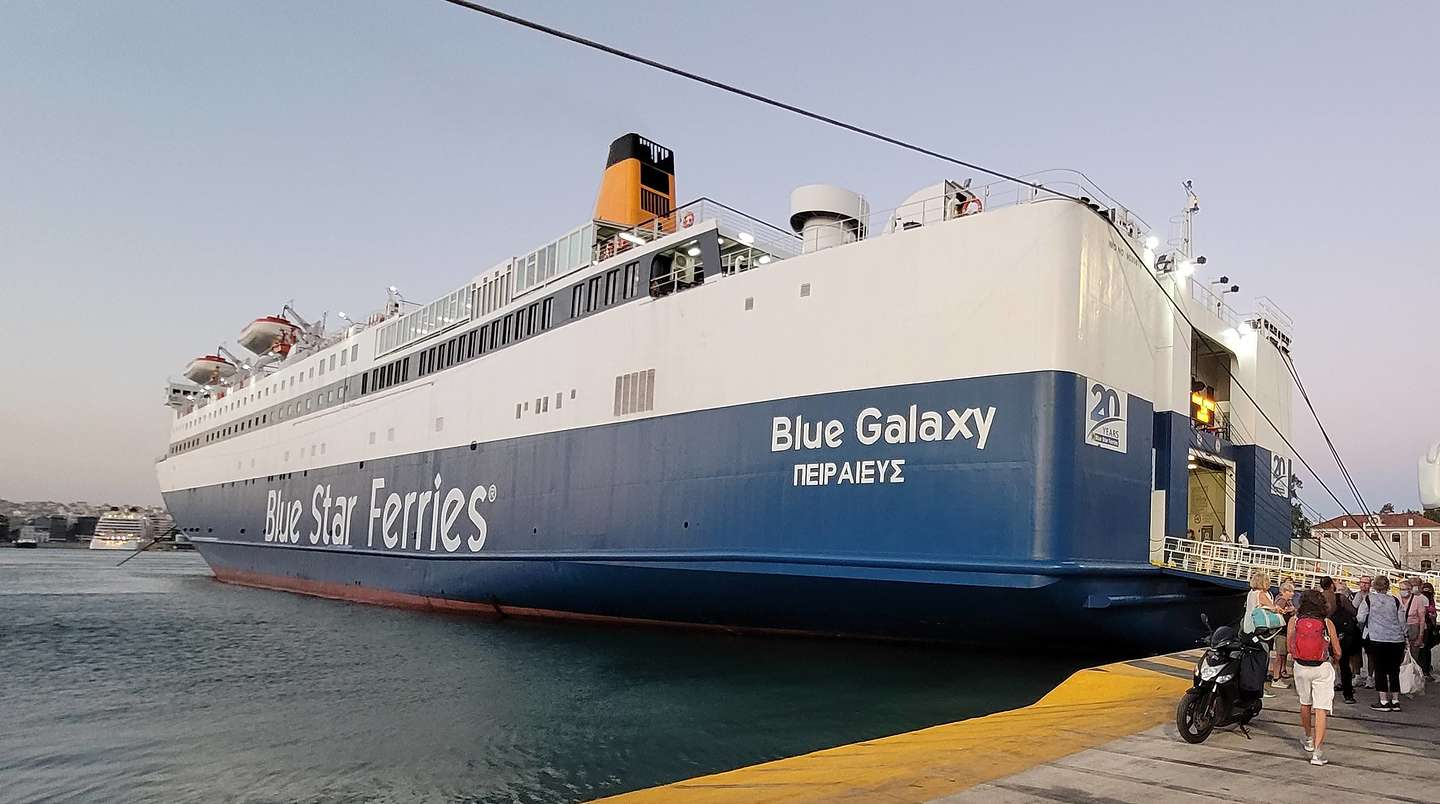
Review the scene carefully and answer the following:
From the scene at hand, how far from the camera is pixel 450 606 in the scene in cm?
2164

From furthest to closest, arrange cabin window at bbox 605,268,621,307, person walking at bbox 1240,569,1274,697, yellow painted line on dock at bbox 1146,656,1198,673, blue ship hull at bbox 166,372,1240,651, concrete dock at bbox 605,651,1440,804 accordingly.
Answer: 1. cabin window at bbox 605,268,621,307
2. blue ship hull at bbox 166,372,1240,651
3. yellow painted line on dock at bbox 1146,656,1198,673
4. person walking at bbox 1240,569,1274,697
5. concrete dock at bbox 605,651,1440,804

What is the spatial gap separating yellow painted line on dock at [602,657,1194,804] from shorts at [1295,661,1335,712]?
1167mm

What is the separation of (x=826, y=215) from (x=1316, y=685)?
11883 mm

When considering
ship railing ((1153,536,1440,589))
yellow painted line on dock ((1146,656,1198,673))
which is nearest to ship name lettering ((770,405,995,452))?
yellow painted line on dock ((1146,656,1198,673))

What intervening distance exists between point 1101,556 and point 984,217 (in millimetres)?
4888

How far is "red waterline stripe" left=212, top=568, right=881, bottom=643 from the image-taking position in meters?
15.1

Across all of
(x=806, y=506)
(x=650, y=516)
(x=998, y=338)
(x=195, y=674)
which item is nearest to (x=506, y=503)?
(x=650, y=516)

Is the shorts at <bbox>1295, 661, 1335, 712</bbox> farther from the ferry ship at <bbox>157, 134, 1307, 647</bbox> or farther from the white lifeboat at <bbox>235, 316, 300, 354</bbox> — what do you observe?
the white lifeboat at <bbox>235, 316, 300, 354</bbox>

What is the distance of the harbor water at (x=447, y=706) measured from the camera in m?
8.11

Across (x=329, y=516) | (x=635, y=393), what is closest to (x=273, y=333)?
(x=329, y=516)

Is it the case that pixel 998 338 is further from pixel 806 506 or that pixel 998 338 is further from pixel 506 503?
pixel 506 503

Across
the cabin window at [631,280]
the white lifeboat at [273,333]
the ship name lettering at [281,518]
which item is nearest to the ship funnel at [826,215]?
the cabin window at [631,280]

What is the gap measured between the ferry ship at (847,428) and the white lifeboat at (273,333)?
1998cm

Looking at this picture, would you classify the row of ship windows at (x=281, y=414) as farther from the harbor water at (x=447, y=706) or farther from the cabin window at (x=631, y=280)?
the cabin window at (x=631, y=280)
